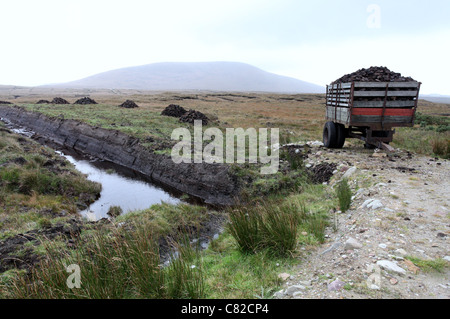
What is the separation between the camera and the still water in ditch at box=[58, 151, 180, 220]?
966 cm

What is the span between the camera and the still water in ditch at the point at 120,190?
9.66 metres

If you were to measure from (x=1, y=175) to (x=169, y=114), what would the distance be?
1695 cm

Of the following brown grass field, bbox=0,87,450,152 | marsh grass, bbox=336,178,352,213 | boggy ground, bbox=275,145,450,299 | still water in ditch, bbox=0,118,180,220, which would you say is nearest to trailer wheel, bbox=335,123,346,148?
brown grass field, bbox=0,87,450,152

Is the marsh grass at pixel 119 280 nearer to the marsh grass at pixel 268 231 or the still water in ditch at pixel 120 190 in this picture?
the marsh grass at pixel 268 231

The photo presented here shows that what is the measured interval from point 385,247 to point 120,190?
1038 centimetres

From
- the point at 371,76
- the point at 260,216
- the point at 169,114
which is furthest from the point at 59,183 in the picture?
the point at 169,114

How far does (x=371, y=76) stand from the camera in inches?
382

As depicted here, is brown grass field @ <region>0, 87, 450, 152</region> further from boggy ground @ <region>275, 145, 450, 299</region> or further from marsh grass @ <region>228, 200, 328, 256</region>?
marsh grass @ <region>228, 200, 328, 256</region>

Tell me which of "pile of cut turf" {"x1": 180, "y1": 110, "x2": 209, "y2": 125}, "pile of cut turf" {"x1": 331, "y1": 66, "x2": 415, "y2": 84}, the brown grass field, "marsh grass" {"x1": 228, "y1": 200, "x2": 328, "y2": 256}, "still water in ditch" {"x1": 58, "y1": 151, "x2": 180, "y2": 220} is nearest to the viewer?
"marsh grass" {"x1": 228, "y1": 200, "x2": 328, "y2": 256}

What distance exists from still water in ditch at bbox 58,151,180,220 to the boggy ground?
18.7 ft

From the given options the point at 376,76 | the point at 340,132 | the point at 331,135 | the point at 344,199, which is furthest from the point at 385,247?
the point at 340,132

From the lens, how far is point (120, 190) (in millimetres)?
11758

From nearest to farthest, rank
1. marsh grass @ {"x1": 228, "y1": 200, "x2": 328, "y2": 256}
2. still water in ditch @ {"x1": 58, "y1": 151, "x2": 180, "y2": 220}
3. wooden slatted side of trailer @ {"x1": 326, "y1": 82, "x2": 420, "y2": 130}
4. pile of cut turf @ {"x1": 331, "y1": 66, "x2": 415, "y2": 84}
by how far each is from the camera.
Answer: marsh grass @ {"x1": 228, "y1": 200, "x2": 328, "y2": 256} → wooden slatted side of trailer @ {"x1": 326, "y1": 82, "x2": 420, "y2": 130} → pile of cut turf @ {"x1": 331, "y1": 66, "x2": 415, "y2": 84} → still water in ditch @ {"x1": 58, "y1": 151, "x2": 180, "y2": 220}
